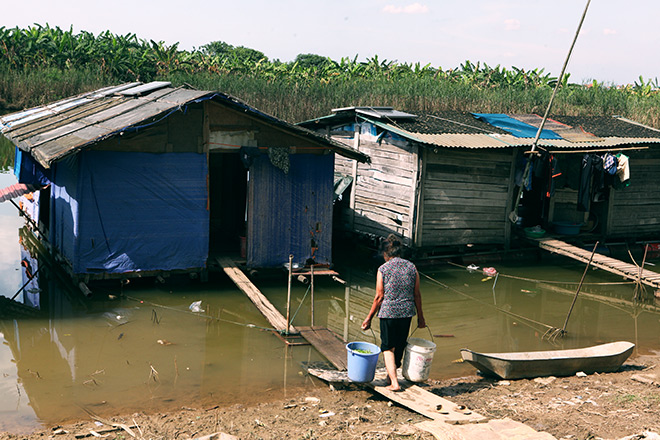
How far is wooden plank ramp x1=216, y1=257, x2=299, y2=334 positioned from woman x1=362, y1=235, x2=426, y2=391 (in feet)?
7.92

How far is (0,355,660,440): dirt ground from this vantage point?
6.22 meters

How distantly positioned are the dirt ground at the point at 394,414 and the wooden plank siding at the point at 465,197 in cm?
659

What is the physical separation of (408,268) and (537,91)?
20381 mm

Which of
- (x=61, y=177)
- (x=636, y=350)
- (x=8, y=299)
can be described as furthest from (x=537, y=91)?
(x=8, y=299)

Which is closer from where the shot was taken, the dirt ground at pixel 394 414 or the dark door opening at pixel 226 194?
the dirt ground at pixel 394 414

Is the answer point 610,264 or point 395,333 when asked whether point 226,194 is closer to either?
point 610,264

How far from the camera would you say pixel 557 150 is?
1524 centimetres

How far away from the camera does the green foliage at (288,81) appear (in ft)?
78.3

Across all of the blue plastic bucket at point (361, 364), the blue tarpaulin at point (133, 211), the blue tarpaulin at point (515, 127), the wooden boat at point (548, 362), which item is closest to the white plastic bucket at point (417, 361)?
the blue plastic bucket at point (361, 364)

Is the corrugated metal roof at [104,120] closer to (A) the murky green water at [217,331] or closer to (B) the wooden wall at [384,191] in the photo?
(B) the wooden wall at [384,191]

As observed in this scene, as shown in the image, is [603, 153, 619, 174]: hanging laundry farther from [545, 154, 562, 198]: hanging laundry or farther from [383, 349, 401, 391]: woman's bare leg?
[383, 349, 401, 391]: woman's bare leg

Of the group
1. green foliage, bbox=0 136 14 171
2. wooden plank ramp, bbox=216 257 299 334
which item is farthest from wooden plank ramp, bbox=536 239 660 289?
green foliage, bbox=0 136 14 171

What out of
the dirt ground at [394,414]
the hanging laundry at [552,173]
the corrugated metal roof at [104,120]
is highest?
the corrugated metal roof at [104,120]

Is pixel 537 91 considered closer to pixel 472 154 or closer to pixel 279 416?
pixel 472 154
